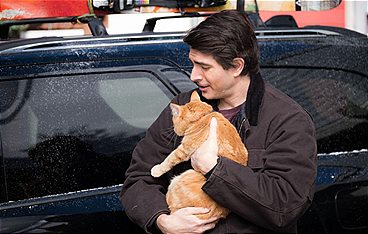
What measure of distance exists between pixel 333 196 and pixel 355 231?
19cm

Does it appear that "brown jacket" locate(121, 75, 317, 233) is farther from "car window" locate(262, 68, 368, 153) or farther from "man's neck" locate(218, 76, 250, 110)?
"car window" locate(262, 68, 368, 153)

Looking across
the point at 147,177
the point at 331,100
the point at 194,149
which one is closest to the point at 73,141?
the point at 147,177

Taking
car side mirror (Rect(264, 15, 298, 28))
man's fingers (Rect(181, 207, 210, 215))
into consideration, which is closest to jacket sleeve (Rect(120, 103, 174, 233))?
man's fingers (Rect(181, 207, 210, 215))

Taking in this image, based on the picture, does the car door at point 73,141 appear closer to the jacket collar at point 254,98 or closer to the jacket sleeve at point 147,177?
the jacket sleeve at point 147,177

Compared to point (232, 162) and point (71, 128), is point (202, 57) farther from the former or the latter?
point (71, 128)

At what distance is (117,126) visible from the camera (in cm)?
338

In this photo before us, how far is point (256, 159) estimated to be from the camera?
2.63 m

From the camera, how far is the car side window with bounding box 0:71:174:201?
3.26 m

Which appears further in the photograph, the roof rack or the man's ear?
the roof rack

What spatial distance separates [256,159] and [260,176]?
10 cm

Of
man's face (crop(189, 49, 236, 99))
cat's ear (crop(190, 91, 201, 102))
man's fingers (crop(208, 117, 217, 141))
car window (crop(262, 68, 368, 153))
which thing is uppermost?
man's face (crop(189, 49, 236, 99))

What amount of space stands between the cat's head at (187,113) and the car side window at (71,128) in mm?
662

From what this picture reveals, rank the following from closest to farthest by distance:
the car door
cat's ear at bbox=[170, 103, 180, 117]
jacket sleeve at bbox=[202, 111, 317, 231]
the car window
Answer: jacket sleeve at bbox=[202, 111, 317, 231] < cat's ear at bbox=[170, 103, 180, 117] < the car door < the car window

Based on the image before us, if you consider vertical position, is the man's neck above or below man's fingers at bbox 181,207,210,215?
above
